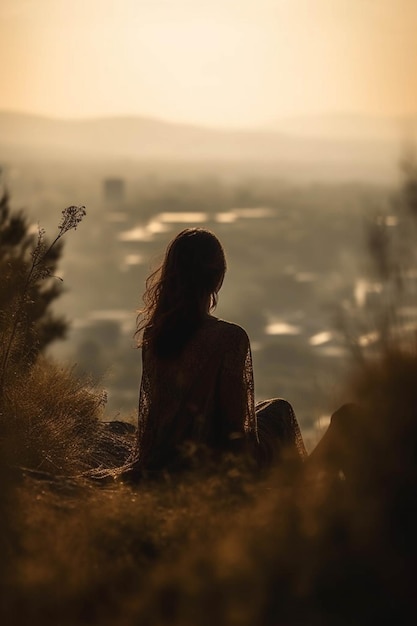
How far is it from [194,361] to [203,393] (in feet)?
0.45

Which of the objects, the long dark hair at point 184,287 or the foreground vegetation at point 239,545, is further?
the long dark hair at point 184,287

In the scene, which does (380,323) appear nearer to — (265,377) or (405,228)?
(405,228)

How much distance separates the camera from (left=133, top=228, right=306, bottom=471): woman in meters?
4.40

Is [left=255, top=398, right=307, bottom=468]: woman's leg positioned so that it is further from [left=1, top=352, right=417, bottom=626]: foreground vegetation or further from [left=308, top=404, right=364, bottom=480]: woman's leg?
[left=1, top=352, right=417, bottom=626]: foreground vegetation

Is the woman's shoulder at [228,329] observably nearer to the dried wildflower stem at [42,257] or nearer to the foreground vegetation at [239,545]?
the foreground vegetation at [239,545]

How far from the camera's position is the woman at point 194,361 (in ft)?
14.4

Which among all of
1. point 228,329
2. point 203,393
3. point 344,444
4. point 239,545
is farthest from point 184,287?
point 239,545

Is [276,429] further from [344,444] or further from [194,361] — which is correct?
[344,444]

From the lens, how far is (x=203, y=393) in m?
4.49

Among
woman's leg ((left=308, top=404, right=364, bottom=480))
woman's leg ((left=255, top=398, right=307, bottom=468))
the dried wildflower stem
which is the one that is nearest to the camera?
woman's leg ((left=308, top=404, right=364, bottom=480))

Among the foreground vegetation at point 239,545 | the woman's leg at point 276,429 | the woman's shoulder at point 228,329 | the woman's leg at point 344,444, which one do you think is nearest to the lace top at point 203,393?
the woman's shoulder at point 228,329

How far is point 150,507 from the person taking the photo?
3447 millimetres

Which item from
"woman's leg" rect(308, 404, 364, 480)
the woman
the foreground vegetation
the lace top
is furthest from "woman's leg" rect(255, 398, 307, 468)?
the foreground vegetation

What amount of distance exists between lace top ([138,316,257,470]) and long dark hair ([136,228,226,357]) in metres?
0.06
